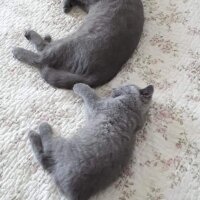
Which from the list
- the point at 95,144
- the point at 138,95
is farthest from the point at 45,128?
the point at 138,95

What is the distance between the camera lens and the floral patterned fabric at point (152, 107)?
1217 mm

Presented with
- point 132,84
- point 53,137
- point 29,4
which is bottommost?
point 132,84

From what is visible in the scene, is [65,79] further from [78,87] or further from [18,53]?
[18,53]

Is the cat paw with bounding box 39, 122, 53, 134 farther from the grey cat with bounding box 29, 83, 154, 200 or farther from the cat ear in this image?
the cat ear

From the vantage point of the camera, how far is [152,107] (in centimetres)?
144

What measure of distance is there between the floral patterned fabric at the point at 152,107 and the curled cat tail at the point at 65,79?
1.1 inches

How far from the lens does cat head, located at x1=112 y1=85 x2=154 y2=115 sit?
4.38ft

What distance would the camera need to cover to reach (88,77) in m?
1.46

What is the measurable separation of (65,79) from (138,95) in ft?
1.01

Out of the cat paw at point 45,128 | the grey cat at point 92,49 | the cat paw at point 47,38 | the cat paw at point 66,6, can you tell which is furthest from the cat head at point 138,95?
the cat paw at point 66,6

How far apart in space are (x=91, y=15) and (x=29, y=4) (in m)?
0.34

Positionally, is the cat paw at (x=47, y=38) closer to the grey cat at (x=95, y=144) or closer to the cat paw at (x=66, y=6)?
the cat paw at (x=66, y=6)

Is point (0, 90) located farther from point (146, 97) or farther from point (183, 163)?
point (183, 163)

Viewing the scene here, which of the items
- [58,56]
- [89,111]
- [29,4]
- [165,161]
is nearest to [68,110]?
[89,111]
